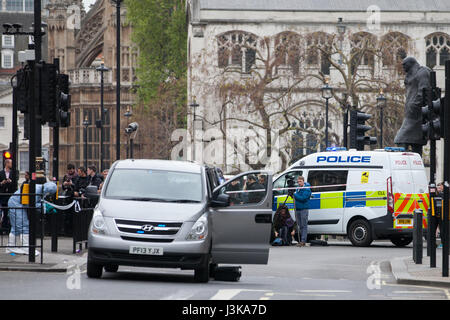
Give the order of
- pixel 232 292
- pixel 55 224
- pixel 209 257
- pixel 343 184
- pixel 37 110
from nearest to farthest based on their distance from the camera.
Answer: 1. pixel 232 292
2. pixel 209 257
3. pixel 37 110
4. pixel 55 224
5. pixel 343 184

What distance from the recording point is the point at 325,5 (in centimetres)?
7062

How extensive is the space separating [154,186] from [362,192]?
13244 mm

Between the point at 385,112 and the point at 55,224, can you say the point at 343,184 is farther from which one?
the point at 385,112

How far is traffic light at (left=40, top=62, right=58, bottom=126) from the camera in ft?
66.7

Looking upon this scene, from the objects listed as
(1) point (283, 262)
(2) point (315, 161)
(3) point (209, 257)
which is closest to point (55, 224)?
(1) point (283, 262)

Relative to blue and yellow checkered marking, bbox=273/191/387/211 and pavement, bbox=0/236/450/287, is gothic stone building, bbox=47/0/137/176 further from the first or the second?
pavement, bbox=0/236/450/287

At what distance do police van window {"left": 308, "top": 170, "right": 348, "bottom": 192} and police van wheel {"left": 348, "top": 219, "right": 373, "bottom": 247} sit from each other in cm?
101

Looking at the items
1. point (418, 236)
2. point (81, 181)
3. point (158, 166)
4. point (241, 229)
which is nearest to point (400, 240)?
point (81, 181)

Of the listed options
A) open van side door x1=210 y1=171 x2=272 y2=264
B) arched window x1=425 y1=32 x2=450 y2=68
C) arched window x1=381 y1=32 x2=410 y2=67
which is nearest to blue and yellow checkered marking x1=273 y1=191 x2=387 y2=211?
open van side door x1=210 y1=171 x2=272 y2=264

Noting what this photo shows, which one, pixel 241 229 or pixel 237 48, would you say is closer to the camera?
pixel 241 229

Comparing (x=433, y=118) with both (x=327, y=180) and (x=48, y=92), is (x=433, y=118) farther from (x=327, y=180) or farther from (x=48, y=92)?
(x=327, y=180)

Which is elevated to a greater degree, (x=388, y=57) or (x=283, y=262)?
(x=388, y=57)

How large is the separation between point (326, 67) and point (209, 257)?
52893 mm

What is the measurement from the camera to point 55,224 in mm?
22250
